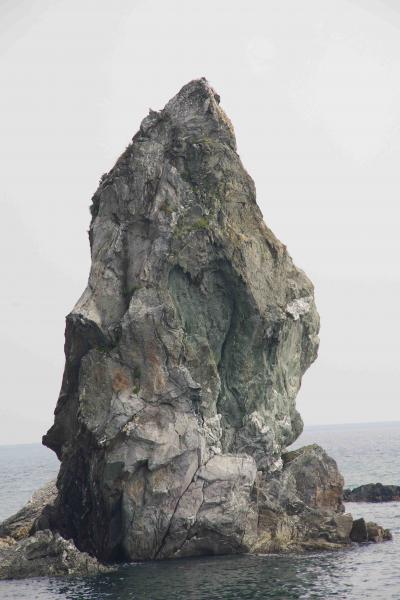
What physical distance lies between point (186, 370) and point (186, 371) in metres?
0.07

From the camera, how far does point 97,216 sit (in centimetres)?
5434

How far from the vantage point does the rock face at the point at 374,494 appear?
247ft

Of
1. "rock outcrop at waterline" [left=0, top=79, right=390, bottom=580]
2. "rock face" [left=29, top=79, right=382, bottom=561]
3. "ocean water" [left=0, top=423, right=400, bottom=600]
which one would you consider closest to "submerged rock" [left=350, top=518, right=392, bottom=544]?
"rock outcrop at waterline" [left=0, top=79, right=390, bottom=580]

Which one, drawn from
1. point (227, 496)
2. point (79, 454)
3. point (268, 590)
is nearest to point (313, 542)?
point (227, 496)

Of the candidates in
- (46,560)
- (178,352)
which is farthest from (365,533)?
(46,560)

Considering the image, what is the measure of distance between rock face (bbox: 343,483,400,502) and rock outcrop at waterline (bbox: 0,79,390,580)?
68.7ft

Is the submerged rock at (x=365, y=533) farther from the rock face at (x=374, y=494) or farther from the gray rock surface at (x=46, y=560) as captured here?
the rock face at (x=374, y=494)

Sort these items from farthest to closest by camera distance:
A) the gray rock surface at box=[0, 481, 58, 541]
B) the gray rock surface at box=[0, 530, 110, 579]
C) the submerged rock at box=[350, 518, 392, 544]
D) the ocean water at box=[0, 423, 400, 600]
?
the gray rock surface at box=[0, 481, 58, 541] → the submerged rock at box=[350, 518, 392, 544] → the gray rock surface at box=[0, 530, 110, 579] → the ocean water at box=[0, 423, 400, 600]

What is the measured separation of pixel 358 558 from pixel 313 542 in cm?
385

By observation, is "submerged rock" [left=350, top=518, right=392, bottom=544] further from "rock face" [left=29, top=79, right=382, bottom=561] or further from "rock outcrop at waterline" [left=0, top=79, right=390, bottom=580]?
"rock face" [left=29, top=79, right=382, bottom=561]

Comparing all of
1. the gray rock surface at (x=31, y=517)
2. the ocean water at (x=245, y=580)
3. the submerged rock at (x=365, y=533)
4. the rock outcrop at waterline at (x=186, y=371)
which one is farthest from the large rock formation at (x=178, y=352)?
the submerged rock at (x=365, y=533)

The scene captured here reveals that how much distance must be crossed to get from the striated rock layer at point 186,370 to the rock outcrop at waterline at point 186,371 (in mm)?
85

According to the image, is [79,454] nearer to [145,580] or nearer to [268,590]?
[145,580]

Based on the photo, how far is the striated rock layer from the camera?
4706 centimetres
